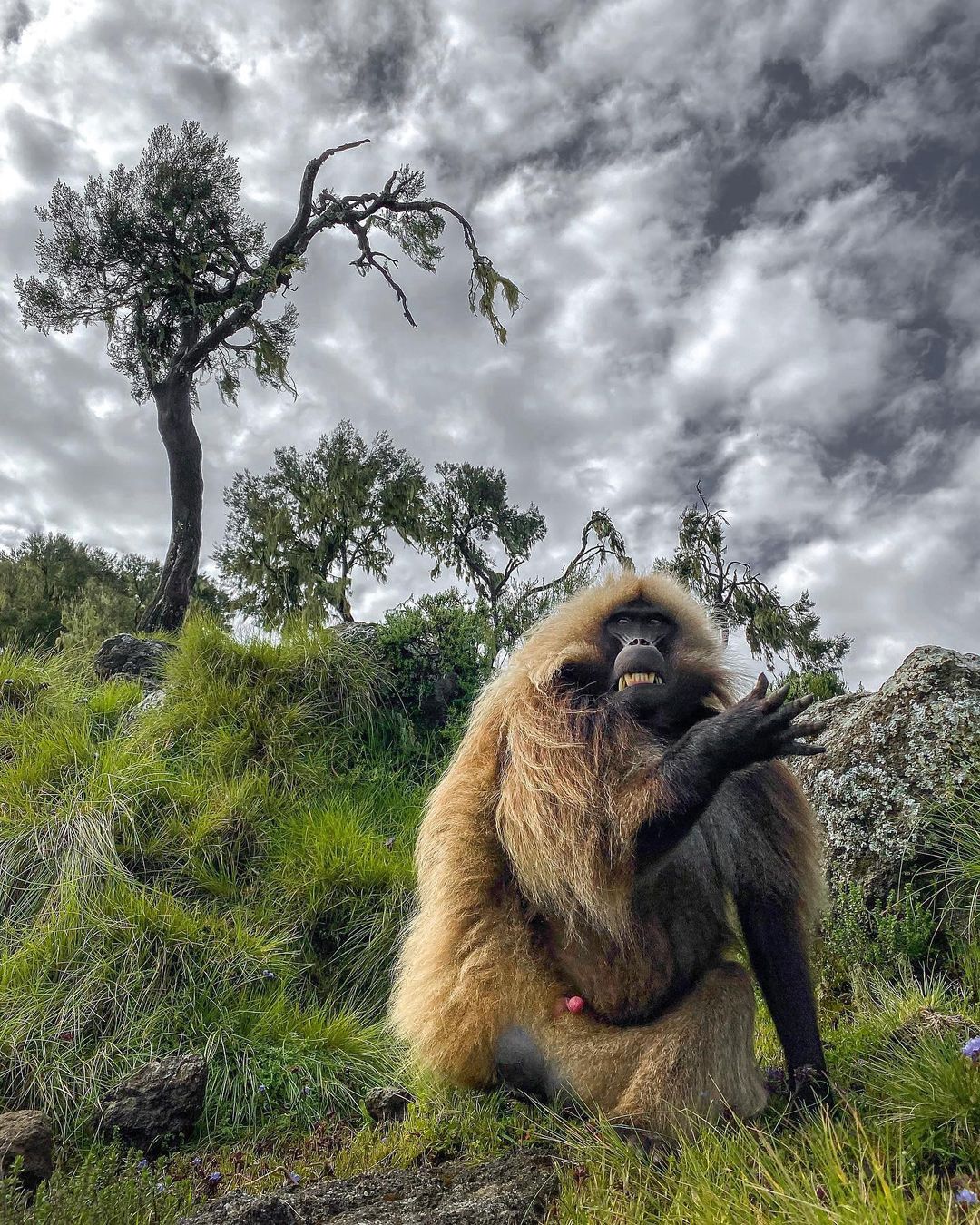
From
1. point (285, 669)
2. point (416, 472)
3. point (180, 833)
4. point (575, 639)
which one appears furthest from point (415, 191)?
point (575, 639)

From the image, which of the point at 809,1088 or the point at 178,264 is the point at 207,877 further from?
the point at 178,264

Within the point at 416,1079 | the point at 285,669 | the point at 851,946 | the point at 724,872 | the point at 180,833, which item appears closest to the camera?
the point at 724,872

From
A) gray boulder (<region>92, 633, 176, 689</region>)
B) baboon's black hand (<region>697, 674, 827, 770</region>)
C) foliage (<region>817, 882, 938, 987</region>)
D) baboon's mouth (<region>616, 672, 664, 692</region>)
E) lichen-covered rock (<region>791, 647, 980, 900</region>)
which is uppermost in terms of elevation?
gray boulder (<region>92, 633, 176, 689</region>)

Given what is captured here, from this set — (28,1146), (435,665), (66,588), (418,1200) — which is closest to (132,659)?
(435,665)

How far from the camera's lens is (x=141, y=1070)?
12.7 feet

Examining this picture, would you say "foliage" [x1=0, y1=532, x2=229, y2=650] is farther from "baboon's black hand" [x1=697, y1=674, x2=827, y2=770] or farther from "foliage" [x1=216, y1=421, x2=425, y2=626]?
"baboon's black hand" [x1=697, y1=674, x2=827, y2=770]

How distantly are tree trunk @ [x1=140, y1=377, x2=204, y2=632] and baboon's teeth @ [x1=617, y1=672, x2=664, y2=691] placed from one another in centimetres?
1188

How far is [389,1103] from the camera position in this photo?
12.3ft

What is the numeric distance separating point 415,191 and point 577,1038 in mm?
18516

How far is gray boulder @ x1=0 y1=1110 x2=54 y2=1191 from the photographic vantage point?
10.0 ft

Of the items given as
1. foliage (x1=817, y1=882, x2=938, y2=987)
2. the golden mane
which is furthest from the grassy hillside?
the golden mane

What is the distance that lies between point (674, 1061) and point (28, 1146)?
2445 mm

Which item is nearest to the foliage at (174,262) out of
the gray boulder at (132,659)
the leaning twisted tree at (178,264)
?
the leaning twisted tree at (178,264)

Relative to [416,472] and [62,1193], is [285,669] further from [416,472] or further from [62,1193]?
[416,472]
